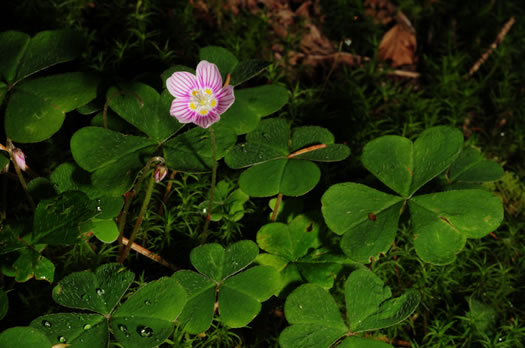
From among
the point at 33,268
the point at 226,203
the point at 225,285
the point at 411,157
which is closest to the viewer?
the point at 33,268

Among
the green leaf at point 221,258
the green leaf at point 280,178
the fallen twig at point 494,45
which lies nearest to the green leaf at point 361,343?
the green leaf at point 221,258

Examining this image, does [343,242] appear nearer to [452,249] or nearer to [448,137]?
[452,249]

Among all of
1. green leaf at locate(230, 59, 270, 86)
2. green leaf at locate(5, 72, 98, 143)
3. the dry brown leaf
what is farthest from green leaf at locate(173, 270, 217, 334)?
the dry brown leaf

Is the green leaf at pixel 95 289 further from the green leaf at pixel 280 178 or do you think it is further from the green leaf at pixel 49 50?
the green leaf at pixel 49 50

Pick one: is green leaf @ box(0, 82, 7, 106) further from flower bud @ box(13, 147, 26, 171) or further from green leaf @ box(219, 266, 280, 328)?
green leaf @ box(219, 266, 280, 328)

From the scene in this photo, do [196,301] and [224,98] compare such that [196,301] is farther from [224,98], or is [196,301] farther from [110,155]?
[224,98]

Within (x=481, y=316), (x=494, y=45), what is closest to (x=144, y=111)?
(x=481, y=316)

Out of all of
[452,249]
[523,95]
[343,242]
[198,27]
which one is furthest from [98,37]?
[523,95]

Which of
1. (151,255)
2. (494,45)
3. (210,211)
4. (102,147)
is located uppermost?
(102,147)
